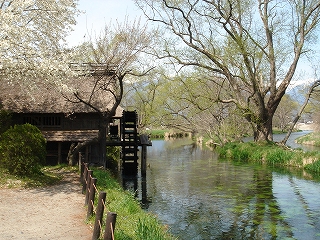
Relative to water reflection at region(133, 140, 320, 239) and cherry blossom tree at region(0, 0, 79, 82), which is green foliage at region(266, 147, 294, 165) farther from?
cherry blossom tree at region(0, 0, 79, 82)

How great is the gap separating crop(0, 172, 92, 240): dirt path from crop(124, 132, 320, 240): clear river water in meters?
3.10

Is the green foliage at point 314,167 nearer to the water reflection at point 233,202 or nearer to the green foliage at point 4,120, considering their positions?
the water reflection at point 233,202

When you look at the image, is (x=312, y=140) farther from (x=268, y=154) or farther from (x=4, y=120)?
(x=4, y=120)

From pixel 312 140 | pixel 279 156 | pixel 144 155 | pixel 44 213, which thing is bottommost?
pixel 44 213

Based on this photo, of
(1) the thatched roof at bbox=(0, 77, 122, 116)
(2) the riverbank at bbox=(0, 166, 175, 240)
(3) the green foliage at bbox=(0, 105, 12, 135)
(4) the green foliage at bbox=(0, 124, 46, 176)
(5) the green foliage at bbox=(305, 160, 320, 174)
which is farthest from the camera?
(5) the green foliage at bbox=(305, 160, 320, 174)

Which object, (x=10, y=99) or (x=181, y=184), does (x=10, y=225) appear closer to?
(x=181, y=184)

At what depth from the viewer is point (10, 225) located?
939 centimetres

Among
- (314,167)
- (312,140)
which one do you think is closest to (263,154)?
(314,167)

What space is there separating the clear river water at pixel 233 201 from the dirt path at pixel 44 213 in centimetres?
310

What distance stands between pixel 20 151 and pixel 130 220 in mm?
6955

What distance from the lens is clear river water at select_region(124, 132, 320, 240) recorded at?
11578 millimetres

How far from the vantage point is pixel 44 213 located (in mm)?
10672

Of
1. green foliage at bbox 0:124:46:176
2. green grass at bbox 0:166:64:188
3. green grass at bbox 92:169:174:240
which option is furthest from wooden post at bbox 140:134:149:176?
green foliage at bbox 0:124:46:176

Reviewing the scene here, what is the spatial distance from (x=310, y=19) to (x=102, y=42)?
17.0 m
